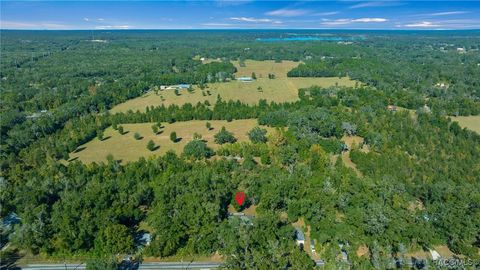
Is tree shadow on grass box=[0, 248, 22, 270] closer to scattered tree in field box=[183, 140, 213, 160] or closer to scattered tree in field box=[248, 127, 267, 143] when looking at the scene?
scattered tree in field box=[183, 140, 213, 160]

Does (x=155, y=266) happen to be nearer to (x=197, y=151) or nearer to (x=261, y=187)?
(x=261, y=187)

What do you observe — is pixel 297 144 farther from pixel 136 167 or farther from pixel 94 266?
pixel 94 266

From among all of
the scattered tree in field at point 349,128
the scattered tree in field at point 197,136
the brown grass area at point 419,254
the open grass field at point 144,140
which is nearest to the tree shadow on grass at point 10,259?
the open grass field at point 144,140

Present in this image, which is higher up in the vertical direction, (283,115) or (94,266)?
(283,115)

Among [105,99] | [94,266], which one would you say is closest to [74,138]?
[105,99]

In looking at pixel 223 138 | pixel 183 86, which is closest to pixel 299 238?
pixel 223 138

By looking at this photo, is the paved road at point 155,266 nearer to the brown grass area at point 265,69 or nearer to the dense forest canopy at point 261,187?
the dense forest canopy at point 261,187

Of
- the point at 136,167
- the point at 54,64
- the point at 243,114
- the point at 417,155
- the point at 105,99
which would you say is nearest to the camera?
the point at 136,167

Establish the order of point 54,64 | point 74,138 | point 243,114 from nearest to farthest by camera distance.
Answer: point 74,138, point 243,114, point 54,64
